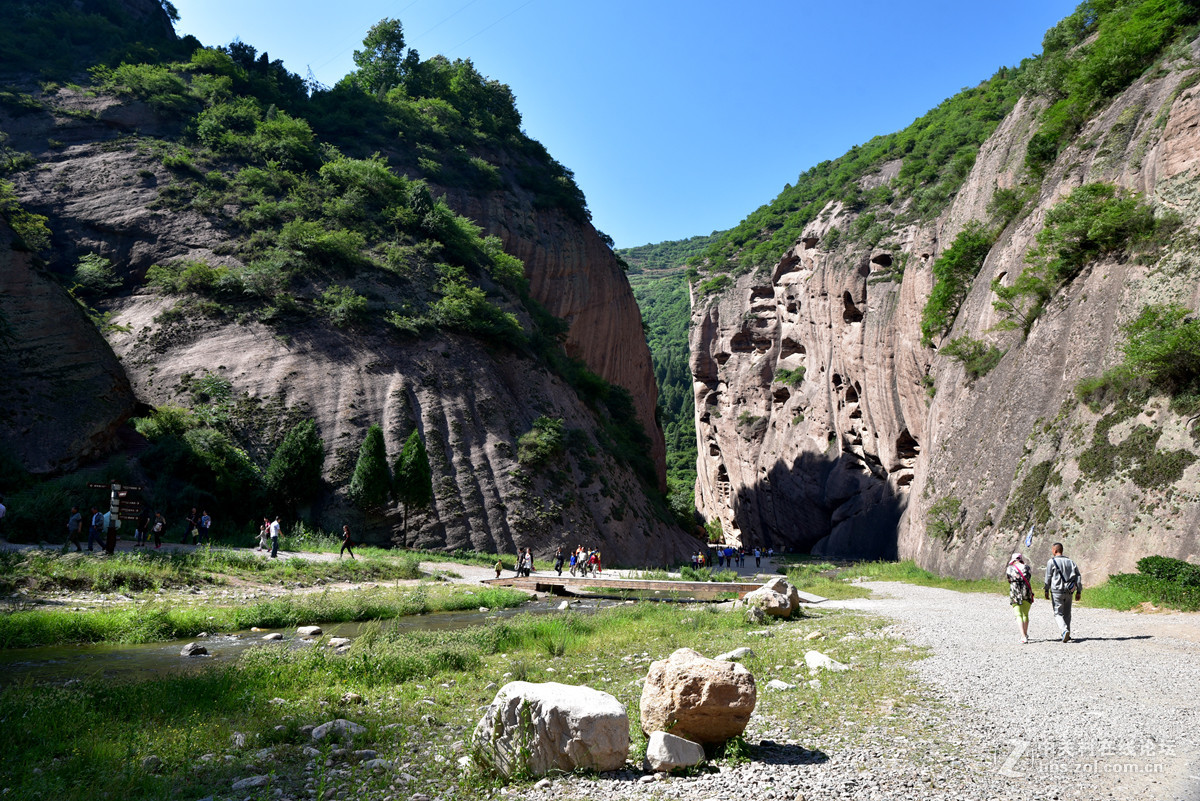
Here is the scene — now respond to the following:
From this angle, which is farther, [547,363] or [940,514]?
A: [547,363]

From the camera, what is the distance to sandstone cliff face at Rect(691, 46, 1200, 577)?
60.6 ft

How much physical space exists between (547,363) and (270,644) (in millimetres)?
33545

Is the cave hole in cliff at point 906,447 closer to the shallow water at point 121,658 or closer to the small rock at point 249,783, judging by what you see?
the shallow water at point 121,658

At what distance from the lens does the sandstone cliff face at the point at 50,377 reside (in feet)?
82.6

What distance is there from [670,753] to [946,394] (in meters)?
32.8

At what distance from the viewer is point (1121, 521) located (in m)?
16.1

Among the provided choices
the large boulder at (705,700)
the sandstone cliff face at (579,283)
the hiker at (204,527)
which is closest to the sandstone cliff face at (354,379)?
the hiker at (204,527)

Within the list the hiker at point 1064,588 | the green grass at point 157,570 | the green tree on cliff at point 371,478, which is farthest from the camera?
the green tree on cliff at point 371,478

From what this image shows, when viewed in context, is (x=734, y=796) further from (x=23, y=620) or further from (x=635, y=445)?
(x=635, y=445)

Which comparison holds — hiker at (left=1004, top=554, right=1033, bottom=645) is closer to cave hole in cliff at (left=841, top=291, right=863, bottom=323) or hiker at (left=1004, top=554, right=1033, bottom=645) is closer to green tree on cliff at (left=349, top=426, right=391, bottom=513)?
green tree on cliff at (left=349, top=426, right=391, bottom=513)

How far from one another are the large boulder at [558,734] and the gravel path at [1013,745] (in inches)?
8.4

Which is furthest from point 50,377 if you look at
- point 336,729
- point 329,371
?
point 336,729

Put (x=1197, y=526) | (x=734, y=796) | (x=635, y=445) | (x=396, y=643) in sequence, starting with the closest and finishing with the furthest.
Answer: (x=734, y=796) → (x=396, y=643) → (x=1197, y=526) → (x=635, y=445)

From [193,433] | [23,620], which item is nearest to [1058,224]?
Answer: [23,620]
